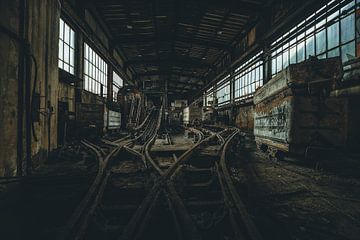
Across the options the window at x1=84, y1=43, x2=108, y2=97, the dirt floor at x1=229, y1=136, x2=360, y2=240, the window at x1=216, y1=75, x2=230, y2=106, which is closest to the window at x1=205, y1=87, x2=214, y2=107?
the window at x1=216, y1=75, x2=230, y2=106

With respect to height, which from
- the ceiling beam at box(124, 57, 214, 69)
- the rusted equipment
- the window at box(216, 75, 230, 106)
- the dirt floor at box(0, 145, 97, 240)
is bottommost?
the dirt floor at box(0, 145, 97, 240)

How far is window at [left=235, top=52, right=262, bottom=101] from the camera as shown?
12.1m

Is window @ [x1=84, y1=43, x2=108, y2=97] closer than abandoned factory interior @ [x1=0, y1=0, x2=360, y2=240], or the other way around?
abandoned factory interior @ [x1=0, y1=0, x2=360, y2=240]

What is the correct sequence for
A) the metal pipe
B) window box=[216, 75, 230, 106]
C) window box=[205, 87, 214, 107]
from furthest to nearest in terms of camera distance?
window box=[205, 87, 214, 107] < window box=[216, 75, 230, 106] < the metal pipe

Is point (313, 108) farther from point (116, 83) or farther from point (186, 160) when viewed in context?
point (116, 83)

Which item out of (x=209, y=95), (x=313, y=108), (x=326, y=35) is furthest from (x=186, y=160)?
(x=209, y=95)

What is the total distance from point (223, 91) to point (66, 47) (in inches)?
563

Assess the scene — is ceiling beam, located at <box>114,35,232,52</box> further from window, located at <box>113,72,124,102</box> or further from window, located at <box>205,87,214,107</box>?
window, located at <box>205,87,214,107</box>

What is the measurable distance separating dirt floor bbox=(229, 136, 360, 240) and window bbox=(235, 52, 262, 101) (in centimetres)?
952

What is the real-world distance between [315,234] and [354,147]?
418cm

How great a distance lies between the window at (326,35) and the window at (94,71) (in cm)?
1062

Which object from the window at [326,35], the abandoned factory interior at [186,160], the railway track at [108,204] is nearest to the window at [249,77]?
the window at [326,35]

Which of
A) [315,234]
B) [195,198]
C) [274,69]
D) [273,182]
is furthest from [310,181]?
[274,69]

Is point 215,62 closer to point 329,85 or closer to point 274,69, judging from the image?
point 274,69
